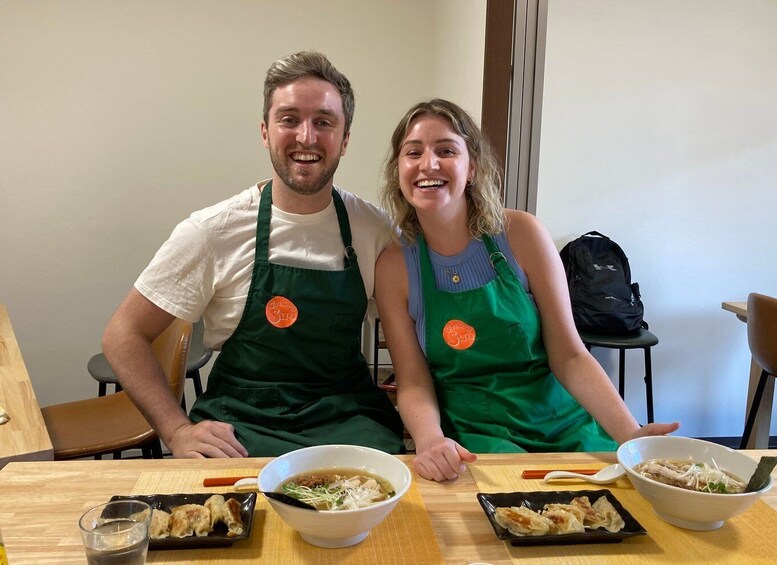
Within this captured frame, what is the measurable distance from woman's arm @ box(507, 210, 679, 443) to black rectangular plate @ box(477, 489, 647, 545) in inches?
17.7

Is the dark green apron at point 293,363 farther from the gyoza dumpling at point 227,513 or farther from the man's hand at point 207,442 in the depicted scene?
Result: the gyoza dumpling at point 227,513

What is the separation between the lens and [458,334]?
5.10 ft

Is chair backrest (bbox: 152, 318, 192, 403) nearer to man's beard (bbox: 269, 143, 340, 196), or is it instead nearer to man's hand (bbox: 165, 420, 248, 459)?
man's hand (bbox: 165, 420, 248, 459)

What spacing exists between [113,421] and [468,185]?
57.0 inches

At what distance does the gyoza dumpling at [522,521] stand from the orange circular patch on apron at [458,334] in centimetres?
63

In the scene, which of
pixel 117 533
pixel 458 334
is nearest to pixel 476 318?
pixel 458 334

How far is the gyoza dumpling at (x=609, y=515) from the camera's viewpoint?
92 centimetres

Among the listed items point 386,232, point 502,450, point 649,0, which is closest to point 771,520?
point 502,450

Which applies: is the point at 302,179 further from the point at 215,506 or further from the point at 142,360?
the point at 215,506

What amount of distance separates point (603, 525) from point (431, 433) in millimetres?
463

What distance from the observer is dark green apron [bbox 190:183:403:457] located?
158 centimetres

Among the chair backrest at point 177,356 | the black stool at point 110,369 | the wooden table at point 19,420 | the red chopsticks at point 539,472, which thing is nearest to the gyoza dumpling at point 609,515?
the red chopsticks at point 539,472

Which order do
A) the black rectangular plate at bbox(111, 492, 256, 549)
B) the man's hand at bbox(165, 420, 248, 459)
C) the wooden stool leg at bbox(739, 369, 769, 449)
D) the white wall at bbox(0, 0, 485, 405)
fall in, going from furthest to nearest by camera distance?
the white wall at bbox(0, 0, 485, 405) < the wooden stool leg at bbox(739, 369, 769, 449) < the man's hand at bbox(165, 420, 248, 459) < the black rectangular plate at bbox(111, 492, 256, 549)

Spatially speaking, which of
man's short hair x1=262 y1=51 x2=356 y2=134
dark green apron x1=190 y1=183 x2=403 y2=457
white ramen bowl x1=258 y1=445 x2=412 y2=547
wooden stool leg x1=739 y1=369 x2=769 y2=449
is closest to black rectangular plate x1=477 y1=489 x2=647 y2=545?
white ramen bowl x1=258 y1=445 x2=412 y2=547
